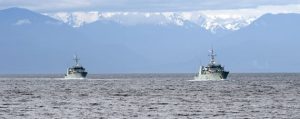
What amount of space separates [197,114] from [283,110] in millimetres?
10375

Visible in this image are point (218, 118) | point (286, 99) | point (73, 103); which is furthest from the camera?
point (286, 99)

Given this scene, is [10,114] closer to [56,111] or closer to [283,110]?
[56,111]

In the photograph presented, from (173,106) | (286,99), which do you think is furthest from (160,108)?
(286,99)

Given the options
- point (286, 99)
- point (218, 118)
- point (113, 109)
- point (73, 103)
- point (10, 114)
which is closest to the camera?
point (218, 118)

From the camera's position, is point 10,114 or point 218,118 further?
point 10,114

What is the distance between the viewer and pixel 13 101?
115750 mm

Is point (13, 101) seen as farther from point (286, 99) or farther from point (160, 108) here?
point (286, 99)

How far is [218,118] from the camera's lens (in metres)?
84.8

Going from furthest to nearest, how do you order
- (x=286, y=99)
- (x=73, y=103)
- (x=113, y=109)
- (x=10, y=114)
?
(x=286, y=99)
(x=73, y=103)
(x=113, y=109)
(x=10, y=114)

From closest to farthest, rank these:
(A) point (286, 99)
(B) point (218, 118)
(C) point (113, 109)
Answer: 1. (B) point (218, 118)
2. (C) point (113, 109)
3. (A) point (286, 99)

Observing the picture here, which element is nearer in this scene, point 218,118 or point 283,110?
point 218,118

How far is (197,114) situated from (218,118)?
588 centimetres

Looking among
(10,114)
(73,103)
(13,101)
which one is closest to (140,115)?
(10,114)

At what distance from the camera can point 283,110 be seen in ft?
311
